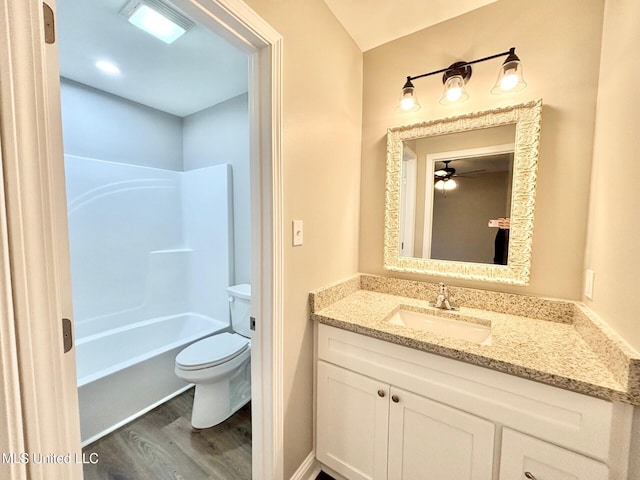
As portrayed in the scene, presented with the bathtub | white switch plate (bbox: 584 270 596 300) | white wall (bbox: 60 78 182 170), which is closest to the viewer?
white switch plate (bbox: 584 270 596 300)

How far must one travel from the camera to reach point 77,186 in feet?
6.70

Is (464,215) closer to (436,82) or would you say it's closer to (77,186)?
(436,82)

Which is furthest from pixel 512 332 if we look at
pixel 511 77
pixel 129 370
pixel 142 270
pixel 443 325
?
pixel 142 270

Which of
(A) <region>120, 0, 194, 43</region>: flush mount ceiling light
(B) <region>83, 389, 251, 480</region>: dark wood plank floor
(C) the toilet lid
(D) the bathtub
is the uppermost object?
(A) <region>120, 0, 194, 43</region>: flush mount ceiling light

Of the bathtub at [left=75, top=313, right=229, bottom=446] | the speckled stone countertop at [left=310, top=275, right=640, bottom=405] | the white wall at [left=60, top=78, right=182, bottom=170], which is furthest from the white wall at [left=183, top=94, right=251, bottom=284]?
the speckled stone countertop at [left=310, top=275, right=640, bottom=405]

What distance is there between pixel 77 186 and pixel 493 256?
2.95 meters

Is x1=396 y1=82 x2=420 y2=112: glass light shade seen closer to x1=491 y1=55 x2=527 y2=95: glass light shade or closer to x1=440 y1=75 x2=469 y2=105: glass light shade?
x1=440 y1=75 x2=469 y2=105: glass light shade

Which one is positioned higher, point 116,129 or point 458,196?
point 116,129

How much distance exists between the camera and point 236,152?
92.4 inches

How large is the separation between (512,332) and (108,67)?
2994mm

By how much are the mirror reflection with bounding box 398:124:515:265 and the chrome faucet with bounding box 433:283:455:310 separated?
184 mm

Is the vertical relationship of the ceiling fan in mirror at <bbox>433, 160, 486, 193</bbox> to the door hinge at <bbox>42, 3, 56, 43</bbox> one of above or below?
below

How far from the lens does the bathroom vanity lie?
77cm

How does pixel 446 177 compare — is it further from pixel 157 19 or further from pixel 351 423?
pixel 157 19
